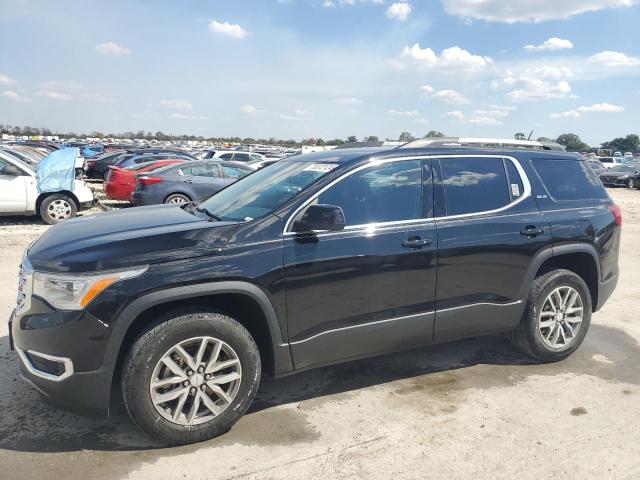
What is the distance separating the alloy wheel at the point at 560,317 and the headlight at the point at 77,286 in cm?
327

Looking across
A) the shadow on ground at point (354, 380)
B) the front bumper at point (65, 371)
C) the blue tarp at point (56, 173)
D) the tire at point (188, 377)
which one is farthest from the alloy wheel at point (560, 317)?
the blue tarp at point (56, 173)

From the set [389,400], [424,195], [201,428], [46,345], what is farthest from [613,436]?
[46,345]

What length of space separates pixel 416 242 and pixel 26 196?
9749 mm

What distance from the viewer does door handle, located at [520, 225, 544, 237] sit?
404 centimetres

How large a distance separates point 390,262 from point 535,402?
4.91 feet

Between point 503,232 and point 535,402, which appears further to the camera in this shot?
point 503,232

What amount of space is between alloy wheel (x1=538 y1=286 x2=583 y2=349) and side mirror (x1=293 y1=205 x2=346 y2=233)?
216cm

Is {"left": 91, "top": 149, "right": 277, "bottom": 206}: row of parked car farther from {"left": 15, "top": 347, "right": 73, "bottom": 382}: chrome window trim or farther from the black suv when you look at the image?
{"left": 15, "top": 347, "right": 73, "bottom": 382}: chrome window trim

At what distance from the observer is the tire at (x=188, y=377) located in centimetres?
292

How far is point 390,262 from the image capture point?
3502mm

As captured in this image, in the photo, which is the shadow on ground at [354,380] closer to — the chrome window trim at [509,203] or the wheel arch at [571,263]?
the wheel arch at [571,263]

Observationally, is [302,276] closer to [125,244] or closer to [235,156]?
[125,244]

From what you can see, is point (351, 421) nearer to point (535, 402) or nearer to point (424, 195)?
point (535, 402)

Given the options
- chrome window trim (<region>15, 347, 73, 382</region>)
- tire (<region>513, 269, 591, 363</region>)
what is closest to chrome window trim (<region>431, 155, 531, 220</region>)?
tire (<region>513, 269, 591, 363</region>)
